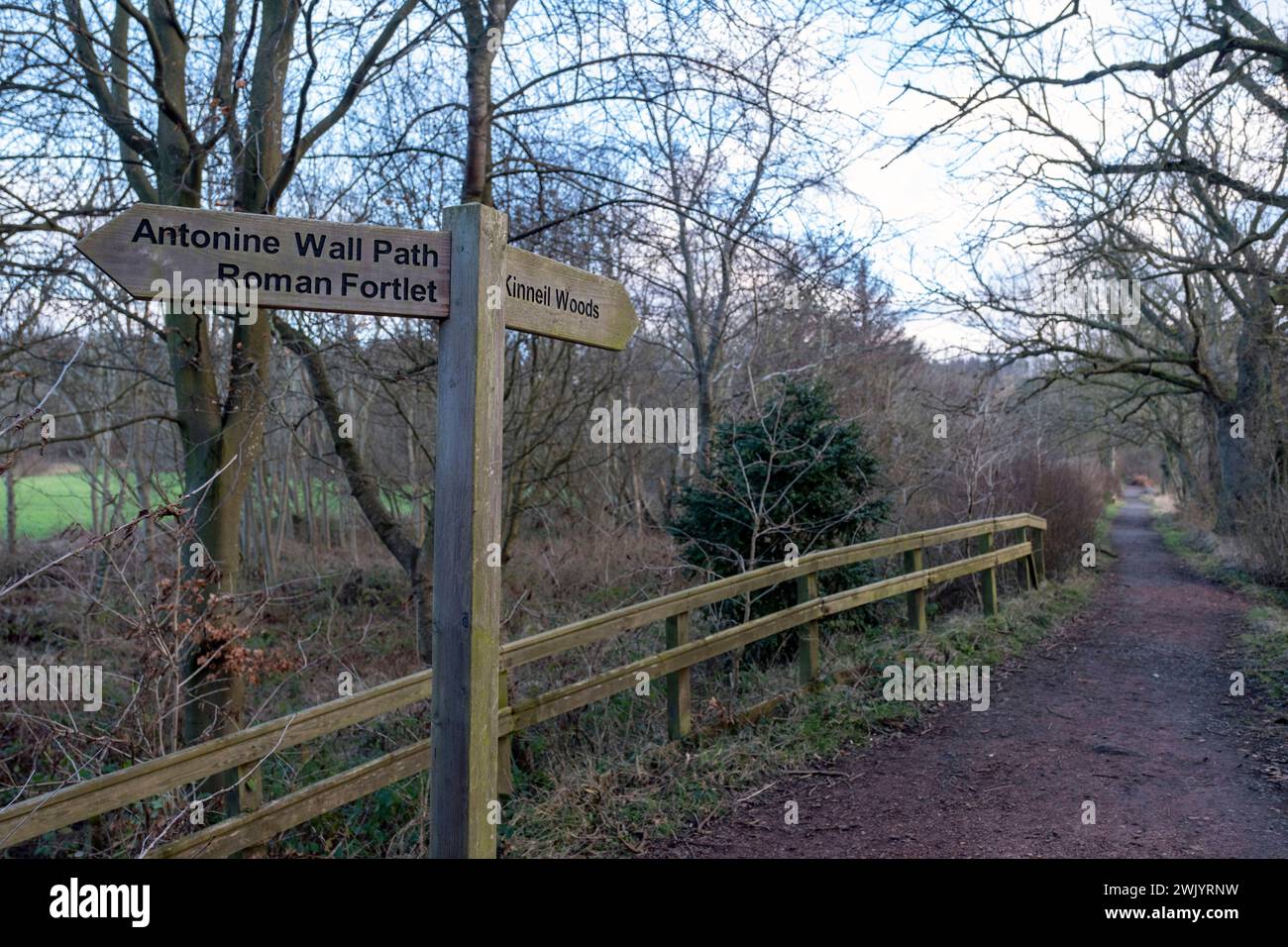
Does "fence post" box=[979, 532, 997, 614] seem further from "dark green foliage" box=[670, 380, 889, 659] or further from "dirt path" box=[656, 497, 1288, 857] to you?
"dirt path" box=[656, 497, 1288, 857]

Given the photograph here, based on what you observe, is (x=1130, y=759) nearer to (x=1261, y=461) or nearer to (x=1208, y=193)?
(x=1261, y=461)

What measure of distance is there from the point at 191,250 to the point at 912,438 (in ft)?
45.4

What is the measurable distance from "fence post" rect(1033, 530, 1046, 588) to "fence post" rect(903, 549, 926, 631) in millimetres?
4172

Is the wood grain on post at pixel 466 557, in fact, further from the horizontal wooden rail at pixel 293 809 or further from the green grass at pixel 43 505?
the green grass at pixel 43 505

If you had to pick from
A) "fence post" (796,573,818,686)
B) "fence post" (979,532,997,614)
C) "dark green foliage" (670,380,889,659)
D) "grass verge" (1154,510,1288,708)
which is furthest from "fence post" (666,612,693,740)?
"fence post" (979,532,997,614)

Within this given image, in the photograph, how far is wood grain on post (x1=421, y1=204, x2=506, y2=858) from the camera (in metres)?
3.12

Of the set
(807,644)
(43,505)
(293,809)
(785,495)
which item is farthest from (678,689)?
(43,505)

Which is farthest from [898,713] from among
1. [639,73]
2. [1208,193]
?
[1208,193]

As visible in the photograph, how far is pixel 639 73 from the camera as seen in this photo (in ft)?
24.9

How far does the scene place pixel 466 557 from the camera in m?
3.12

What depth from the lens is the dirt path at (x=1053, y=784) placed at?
4672mm

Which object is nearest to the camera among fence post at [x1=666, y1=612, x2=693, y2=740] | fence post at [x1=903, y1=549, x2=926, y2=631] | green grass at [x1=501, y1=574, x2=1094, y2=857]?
green grass at [x1=501, y1=574, x2=1094, y2=857]

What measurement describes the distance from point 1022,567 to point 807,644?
629 cm

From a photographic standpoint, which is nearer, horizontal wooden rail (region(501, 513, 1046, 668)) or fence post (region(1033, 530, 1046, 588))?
horizontal wooden rail (region(501, 513, 1046, 668))
